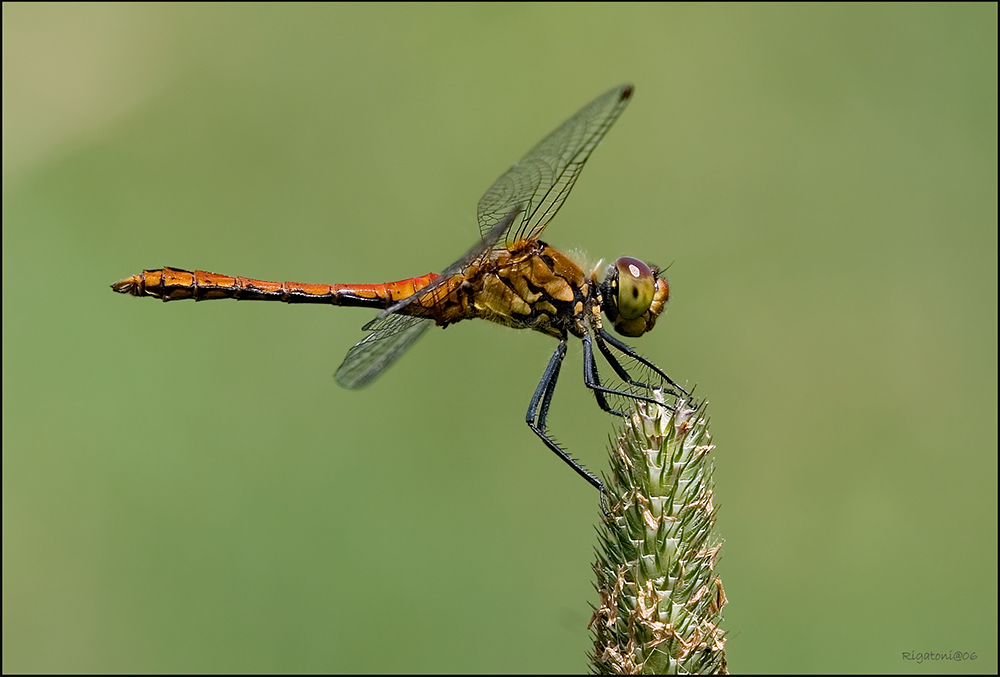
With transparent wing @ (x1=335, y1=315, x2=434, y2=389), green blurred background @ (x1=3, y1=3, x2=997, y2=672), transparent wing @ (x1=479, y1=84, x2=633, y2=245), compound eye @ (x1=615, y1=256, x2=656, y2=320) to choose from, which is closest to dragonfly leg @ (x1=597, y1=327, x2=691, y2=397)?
compound eye @ (x1=615, y1=256, x2=656, y2=320)

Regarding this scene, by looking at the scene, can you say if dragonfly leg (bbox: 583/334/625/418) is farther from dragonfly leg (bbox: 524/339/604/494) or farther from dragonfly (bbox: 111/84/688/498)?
dragonfly leg (bbox: 524/339/604/494)

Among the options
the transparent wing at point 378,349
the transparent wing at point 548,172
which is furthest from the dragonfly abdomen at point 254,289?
the transparent wing at point 548,172

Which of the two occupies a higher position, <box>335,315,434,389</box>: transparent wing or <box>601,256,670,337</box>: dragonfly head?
<box>601,256,670,337</box>: dragonfly head

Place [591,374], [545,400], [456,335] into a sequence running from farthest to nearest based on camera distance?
[456,335], [545,400], [591,374]

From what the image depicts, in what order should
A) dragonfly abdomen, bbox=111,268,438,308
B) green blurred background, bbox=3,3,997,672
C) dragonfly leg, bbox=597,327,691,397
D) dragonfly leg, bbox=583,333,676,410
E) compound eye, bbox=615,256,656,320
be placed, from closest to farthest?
dragonfly leg, bbox=597,327,691,397, dragonfly leg, bbox=583,333,676,410, compound eye, bbox=615,256,656,320, dragonfly abdomen, bbox=111,268,438,308, green blurred background, bbox=3,3,997,672

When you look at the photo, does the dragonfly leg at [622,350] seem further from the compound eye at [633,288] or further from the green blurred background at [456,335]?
the green blurred background at [456,335]

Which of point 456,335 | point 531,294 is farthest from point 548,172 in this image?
point 456,335

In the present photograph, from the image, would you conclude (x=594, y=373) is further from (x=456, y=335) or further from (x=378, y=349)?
(x=456, y=335)
